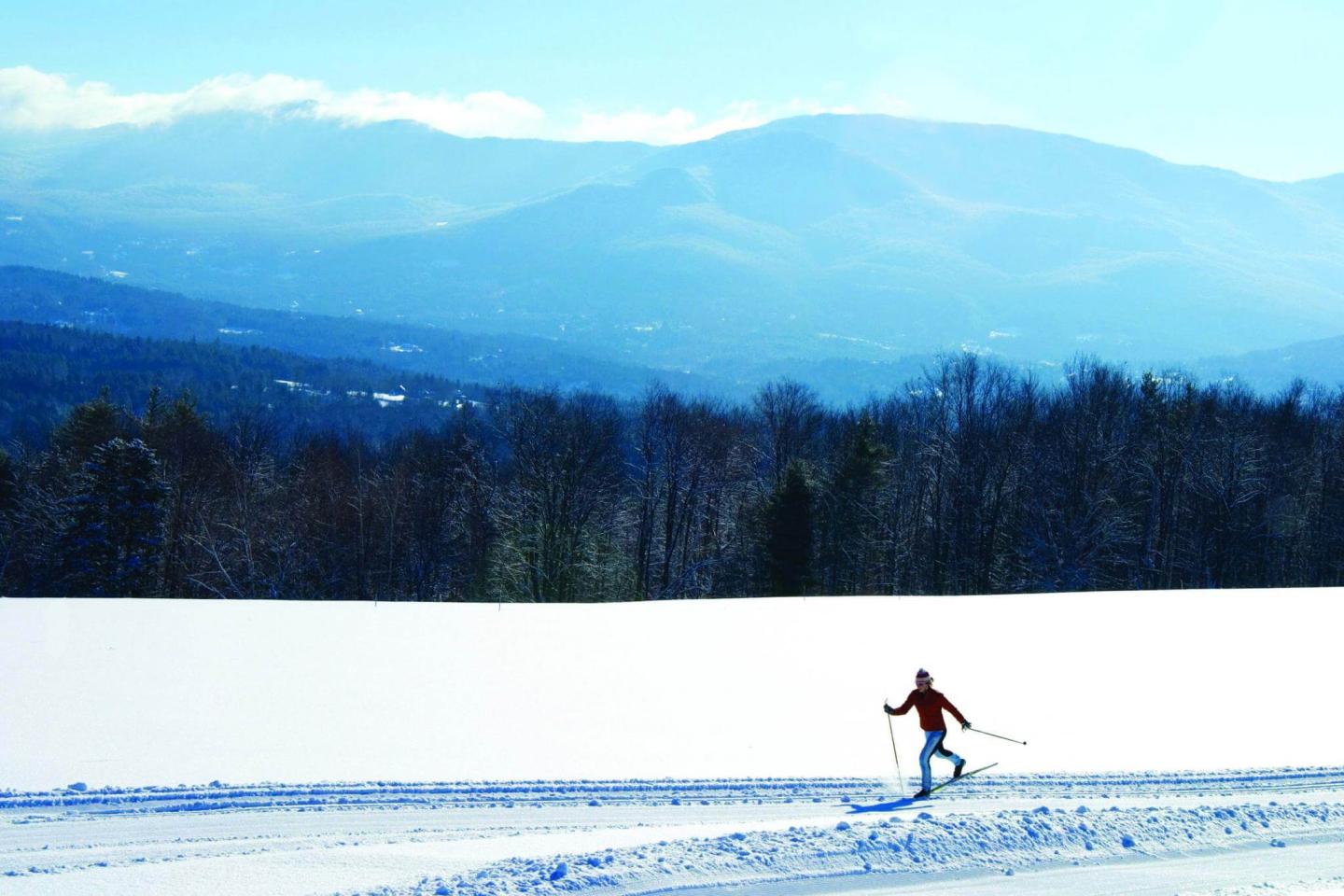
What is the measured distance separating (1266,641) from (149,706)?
66.8ft

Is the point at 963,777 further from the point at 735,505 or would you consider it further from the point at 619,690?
the point at 735,505

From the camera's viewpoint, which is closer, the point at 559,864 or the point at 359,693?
the point at 559,864

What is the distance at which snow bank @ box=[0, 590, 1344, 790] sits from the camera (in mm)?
12289

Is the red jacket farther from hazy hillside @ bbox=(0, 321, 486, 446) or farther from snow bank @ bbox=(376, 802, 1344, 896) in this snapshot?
hazy hillside @ bbox=(0, 321, 486, 446)

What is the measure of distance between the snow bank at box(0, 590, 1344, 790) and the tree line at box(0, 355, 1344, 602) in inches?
852

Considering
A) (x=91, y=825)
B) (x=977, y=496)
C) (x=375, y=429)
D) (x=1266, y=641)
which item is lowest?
(x=91, y=825)

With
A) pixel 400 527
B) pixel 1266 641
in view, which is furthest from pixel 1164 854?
pixel 400 527

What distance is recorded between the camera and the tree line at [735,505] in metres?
43.9

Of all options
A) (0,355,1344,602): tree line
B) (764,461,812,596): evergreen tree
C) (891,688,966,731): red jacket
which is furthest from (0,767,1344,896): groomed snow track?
(0,355,1344,602): tree line

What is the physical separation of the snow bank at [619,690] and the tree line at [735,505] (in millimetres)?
21651

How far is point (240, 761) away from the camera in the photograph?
463 inches

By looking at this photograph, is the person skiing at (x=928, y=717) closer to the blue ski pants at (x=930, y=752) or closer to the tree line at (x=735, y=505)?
the blue ski pants at (x=930, y=752)

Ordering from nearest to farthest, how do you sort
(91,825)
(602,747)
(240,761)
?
Answer: (91,825)
(240,761)
(602,747)

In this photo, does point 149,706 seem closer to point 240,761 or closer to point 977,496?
point 240,761
